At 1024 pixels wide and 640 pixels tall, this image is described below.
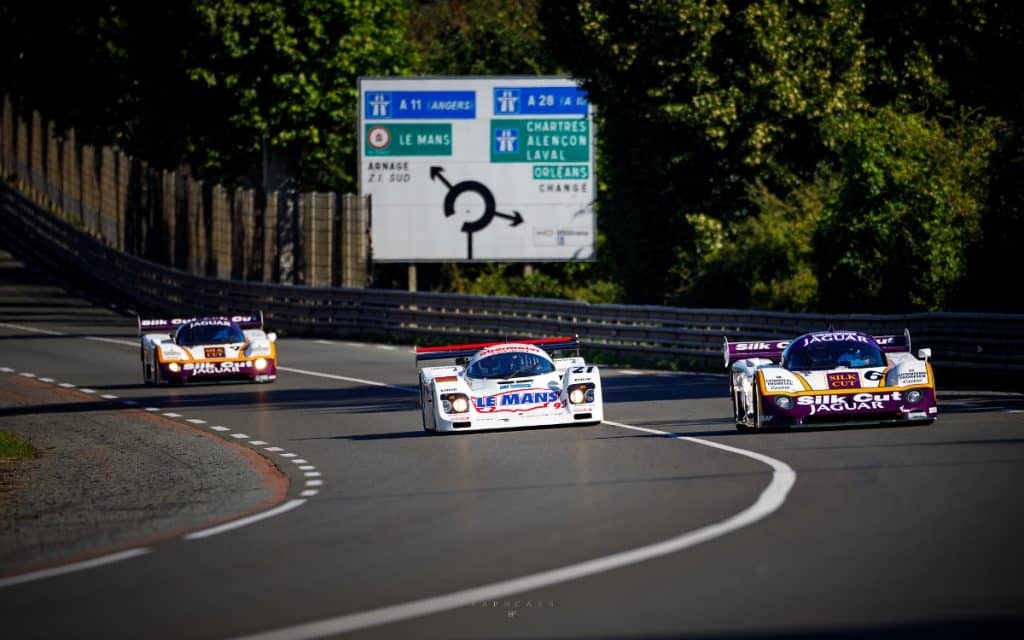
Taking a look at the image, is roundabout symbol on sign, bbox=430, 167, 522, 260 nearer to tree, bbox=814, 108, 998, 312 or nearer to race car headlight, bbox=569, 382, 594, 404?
tree, bbox=814, 108, 998, 312

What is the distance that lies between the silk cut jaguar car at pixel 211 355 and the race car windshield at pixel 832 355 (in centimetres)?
1370

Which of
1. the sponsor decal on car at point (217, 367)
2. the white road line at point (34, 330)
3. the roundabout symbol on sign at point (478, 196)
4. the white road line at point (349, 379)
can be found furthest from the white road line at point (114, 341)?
the sponsor decal on car at point (217, 367)

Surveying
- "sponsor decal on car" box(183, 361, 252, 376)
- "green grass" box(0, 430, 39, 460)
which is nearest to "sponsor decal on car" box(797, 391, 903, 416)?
"green grass" box(0, 430, 39, 460)

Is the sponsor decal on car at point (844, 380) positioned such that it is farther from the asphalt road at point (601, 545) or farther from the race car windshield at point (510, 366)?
the race car windshield at point (510, 366)

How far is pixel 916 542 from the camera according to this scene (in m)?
10.9

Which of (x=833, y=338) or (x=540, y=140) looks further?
(x=540, y=140)

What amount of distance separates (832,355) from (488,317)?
21.0 m

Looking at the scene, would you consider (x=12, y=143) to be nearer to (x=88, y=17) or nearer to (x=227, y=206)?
(x=88, y=17)

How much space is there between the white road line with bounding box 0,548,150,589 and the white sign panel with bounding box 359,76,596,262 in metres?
34.1

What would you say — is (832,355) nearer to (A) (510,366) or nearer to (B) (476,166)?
(A) (510,366)

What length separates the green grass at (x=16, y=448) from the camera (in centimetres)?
2059

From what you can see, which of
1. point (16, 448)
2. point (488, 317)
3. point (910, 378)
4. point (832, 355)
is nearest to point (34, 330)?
point (488, 317)

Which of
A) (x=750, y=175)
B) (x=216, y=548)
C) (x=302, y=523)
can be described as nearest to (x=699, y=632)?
(x=216, y=548)

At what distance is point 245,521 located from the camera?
1395cm
